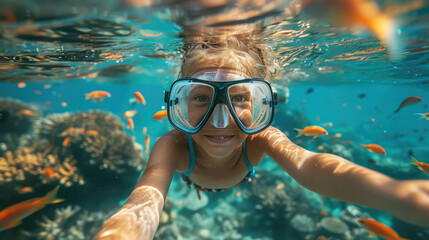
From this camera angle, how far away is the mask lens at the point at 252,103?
2764 millimetres

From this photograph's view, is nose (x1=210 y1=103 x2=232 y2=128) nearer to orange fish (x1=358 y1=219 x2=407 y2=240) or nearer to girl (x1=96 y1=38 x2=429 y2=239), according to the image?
girl (x1=96 y1=38 x2=429 y2=239)

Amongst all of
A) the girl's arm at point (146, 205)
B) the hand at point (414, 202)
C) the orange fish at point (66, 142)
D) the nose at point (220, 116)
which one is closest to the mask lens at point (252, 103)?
the nose at point (220, 116)

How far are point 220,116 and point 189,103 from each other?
0.52 metres

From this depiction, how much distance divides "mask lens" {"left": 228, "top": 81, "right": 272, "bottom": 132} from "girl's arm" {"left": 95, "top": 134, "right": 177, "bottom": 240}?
46.8 inches

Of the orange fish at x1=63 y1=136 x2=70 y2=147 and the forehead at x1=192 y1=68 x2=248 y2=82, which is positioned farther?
the orange fish at x1=63 y1=136 x2=70 y2=147

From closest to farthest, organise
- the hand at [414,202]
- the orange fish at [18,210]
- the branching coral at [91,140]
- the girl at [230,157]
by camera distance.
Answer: the hand at [414,202]
the girl at [230,157]
the orange fish at [18,210]
the branching coral at [91,140]

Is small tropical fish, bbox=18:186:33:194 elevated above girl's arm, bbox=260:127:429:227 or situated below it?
below

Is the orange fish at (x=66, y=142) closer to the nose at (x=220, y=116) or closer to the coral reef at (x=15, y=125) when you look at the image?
the coral reef at (x=15, y=125)

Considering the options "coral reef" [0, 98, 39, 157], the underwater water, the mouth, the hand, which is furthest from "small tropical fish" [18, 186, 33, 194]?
the hand

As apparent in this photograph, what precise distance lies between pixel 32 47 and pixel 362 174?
920cm

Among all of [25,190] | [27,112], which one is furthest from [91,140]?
[27,112]

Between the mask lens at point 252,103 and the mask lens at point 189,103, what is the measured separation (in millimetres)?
341

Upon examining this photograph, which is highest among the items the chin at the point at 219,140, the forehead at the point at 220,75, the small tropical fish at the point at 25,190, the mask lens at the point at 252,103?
the forehead at the point at 220,75

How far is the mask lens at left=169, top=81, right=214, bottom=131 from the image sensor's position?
2744 millimetres
